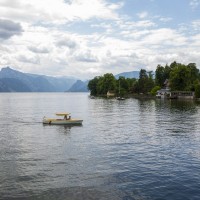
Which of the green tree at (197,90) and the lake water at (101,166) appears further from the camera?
the green tree at (197,90)

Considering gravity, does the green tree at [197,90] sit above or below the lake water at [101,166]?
above

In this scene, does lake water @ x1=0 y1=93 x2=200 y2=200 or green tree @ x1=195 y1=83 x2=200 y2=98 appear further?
green tree @ x1=195 y1=83 x2=200 y2=98

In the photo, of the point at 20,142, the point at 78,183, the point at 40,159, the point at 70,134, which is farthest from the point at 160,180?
the point at 70,134

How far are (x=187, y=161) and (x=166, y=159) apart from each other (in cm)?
274

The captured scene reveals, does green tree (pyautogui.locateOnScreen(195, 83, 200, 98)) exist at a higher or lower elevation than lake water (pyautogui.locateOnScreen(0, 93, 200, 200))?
higher

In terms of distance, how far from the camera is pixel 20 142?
172 feet

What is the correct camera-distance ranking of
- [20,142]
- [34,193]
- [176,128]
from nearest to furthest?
[34,193], [20,142], [176,128]

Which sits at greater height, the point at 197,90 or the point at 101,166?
the point at 197,90

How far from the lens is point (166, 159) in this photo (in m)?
39.2

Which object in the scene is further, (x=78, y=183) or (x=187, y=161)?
(x=187, y=161)

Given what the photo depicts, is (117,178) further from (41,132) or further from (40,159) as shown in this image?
(41,132)

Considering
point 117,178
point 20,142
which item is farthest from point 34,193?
point 20,142

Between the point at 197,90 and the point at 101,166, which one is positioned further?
the point at 197,90

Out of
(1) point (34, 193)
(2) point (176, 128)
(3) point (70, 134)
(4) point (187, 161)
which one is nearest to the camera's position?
(1) point (34, 193)
